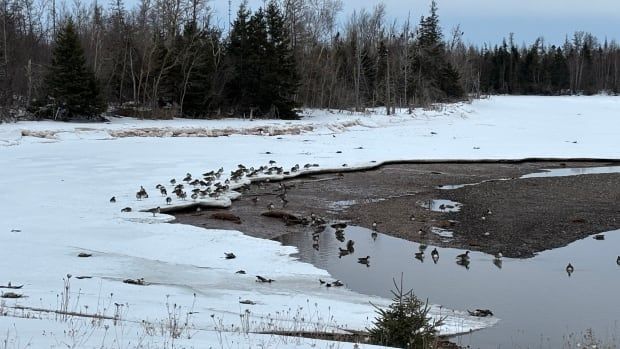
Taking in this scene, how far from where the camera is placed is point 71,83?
121ft

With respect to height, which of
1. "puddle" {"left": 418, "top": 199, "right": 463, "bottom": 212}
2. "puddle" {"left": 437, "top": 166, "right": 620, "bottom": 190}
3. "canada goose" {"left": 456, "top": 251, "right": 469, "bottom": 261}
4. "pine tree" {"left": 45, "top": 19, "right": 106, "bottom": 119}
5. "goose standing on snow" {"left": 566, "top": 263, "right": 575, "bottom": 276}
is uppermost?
"pine tree" {"left": 45, "top": 19, "right": 106, "bottom": 119}

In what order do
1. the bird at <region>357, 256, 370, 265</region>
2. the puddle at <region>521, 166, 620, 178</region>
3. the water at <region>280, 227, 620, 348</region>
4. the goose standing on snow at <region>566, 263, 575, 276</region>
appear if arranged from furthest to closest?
the puddle at <region>521, 166, 620, 178</region>, the bird at <region>357, 256, 370, 265</region>, the goose standing on snow at <region>566, 263, 575, 276</region>, the water at <region>280, 227, 620, 348</region>

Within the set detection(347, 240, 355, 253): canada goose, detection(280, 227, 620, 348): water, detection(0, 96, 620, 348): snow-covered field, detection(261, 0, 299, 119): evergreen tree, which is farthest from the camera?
detection(261, 0, 299, 119): evergreen tree

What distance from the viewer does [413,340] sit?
23.1 feet

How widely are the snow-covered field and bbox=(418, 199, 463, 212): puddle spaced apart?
6.04m

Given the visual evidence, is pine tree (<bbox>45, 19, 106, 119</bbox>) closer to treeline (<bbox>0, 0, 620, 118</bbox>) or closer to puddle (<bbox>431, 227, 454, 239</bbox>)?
treeline (<bbox>0, 0, 620, 118</bbox>)

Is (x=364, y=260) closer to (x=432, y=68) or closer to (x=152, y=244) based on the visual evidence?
(x=152, y=244)

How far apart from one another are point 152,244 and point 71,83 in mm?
26295

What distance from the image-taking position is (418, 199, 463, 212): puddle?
19281mm

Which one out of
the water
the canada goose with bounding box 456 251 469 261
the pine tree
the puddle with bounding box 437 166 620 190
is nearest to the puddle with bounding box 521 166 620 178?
the puddle with bounding box 437 166 620 190

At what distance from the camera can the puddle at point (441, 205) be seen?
19281mm

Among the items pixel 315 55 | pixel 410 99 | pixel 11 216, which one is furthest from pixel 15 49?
pixel 410 99

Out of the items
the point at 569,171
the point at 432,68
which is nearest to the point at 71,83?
the point at 569,171

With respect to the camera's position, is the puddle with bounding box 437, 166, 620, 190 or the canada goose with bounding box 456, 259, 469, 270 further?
the puddle with bounding box 437, 166, 620, 190
